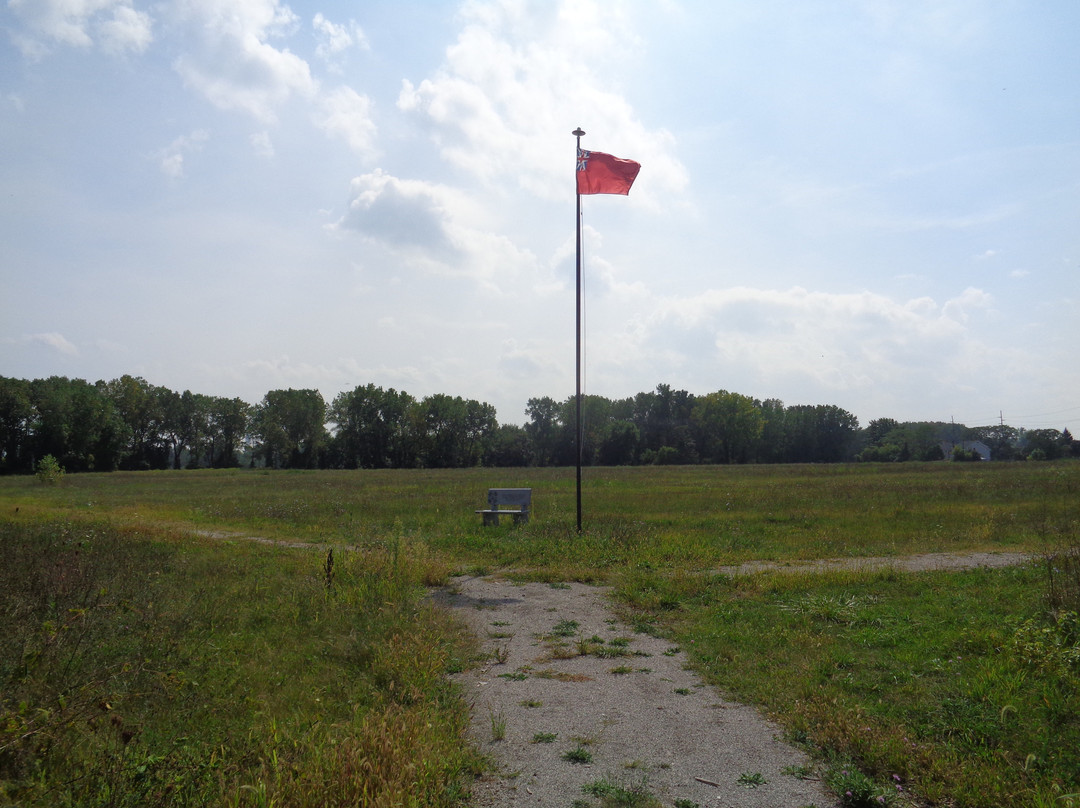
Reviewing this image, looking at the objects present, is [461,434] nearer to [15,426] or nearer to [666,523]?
[15,426]

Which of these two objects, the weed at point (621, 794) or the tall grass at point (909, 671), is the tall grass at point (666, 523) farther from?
the weed at point (621, 794)

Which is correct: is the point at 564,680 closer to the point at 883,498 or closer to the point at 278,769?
the point at 278,769

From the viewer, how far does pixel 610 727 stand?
543 centimetres

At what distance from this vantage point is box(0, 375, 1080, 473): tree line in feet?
342

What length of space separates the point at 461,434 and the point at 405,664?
11520cm

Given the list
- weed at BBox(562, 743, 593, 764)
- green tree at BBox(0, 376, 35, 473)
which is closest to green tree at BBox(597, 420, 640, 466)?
green tree at BBox(0, 376, 35, 473)

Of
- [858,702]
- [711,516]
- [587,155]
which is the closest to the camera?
[858,702]

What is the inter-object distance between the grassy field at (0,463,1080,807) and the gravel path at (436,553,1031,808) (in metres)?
0.29

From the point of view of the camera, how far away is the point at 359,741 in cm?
437

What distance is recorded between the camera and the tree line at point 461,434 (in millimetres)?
104188

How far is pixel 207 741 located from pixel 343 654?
216 cm

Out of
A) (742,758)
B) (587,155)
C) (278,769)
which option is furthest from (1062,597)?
(587,155)

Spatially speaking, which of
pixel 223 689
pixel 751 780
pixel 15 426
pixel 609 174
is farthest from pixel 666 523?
pixel 15 426

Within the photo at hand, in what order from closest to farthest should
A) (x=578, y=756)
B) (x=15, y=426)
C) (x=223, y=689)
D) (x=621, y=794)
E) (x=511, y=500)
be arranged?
(x=621, y=794), (x=578, y=756), (x=223, y=689), (x=511, y=500), (x=15, y=426)
